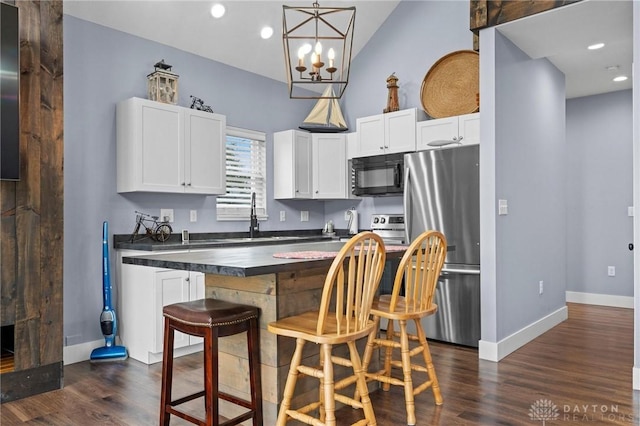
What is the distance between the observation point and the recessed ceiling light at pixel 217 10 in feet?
14.5

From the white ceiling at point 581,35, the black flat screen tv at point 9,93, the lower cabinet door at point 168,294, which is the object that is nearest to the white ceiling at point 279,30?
the white ceiling at point 581,35

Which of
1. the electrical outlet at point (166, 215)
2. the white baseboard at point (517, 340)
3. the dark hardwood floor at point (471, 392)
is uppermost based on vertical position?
the electrical outlet at point (166, 215)

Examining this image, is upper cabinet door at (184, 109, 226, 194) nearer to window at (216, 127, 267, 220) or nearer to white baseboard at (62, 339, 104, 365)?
window at (216, 127, 267, 220)

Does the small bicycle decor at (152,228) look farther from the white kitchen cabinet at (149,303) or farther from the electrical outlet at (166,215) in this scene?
→ the white kitchen cabinet at (149,303)

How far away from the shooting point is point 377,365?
120 inches

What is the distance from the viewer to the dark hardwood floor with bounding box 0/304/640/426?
2.61 metres

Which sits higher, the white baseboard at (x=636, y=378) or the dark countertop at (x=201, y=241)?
the dark countertop at (x=201, y=241)

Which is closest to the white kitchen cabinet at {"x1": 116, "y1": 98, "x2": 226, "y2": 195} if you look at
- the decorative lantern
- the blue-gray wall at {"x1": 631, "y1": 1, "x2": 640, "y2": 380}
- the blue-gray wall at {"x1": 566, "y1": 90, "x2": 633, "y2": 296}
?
the decorative lantern

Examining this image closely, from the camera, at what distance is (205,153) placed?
4.42m

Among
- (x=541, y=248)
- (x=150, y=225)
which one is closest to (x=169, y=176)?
(x=150, y=225)

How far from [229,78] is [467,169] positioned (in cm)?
263

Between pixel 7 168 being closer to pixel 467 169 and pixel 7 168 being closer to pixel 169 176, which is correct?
pixel 169 176

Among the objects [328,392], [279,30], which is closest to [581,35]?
[279,30]

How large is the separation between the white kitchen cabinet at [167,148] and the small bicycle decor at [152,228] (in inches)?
13.4
